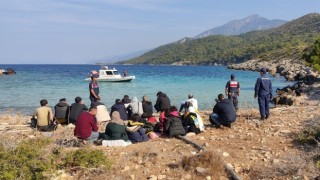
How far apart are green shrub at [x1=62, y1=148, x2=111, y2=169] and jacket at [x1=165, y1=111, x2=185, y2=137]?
3.34 metres

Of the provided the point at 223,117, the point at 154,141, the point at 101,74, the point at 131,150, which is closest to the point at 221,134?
the point at 223,117

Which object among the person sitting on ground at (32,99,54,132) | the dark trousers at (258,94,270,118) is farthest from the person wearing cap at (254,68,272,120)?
the person sitting on ground at (32,99,54,132)

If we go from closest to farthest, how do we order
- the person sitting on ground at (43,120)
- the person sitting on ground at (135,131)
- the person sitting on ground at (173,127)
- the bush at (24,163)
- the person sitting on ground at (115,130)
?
1. the bush at (24,163)
2. the person sitting on ground at (115,130)
3. the person sitting on ground at (135,131)
4. the person sitting on ground at (173,127)
5. the person sitting on ground at (43,120)

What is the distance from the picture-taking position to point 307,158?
27.5 ft

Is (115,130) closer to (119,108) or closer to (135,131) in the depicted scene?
(135,131)

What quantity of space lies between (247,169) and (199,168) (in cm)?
110

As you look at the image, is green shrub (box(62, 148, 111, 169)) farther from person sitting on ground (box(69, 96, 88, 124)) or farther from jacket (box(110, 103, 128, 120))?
person sitting on ground (box(69, 96, 88, 124))

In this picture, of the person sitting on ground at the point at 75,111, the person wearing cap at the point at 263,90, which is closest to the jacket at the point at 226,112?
the person wearing cap at the point at 263,90

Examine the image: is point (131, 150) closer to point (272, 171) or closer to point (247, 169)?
point (247, 169)

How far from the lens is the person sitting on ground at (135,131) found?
11.5 metres

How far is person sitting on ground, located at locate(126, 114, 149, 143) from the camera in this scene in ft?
37.7

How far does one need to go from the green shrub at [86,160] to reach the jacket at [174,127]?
3.34 metres

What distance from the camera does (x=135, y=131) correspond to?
1155cm

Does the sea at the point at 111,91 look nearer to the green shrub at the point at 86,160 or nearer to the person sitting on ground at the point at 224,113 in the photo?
the person sitting on ground at the point at 224,113
